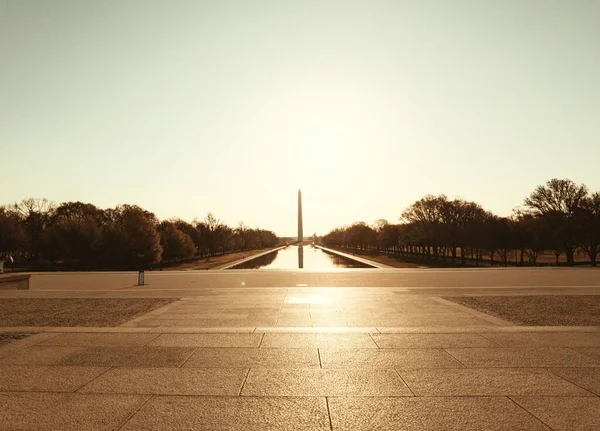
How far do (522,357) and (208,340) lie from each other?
6.76m

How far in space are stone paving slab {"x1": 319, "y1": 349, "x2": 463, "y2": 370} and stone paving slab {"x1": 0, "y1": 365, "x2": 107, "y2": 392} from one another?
14.0 feet

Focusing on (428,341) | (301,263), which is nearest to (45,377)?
(428,341)

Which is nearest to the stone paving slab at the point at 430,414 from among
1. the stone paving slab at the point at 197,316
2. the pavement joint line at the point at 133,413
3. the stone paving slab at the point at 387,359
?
the stone paving slab at the point at 387,359

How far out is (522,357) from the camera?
7.19 metres

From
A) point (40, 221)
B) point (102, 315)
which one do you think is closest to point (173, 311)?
point (102, 315)

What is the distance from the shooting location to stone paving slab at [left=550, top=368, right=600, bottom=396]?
18.9 feet

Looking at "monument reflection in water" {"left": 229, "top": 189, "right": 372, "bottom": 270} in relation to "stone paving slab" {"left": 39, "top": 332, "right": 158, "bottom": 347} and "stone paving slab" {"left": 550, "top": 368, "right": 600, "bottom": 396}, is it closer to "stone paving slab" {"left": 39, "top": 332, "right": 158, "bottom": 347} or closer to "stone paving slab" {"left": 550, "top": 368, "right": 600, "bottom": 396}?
"stone paving slab" {"left": 39, "top": 332, "right": 158, "bottom": 347}

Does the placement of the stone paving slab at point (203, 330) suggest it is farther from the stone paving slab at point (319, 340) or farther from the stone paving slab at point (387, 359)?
the stone paving slab at point (387, 359)

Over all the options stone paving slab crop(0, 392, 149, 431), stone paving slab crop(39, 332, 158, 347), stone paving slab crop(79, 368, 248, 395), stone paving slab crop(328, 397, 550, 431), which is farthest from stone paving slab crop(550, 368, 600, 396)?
stone paving slab crop(39, 332, 158, 347)

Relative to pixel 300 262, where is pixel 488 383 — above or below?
above

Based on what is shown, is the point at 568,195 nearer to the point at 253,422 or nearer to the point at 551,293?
the point at 551,293

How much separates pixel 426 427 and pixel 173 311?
9.71 meters

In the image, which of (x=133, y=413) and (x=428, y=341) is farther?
(x=428, y=341)

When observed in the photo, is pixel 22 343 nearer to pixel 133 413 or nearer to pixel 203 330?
pixel 203 330
